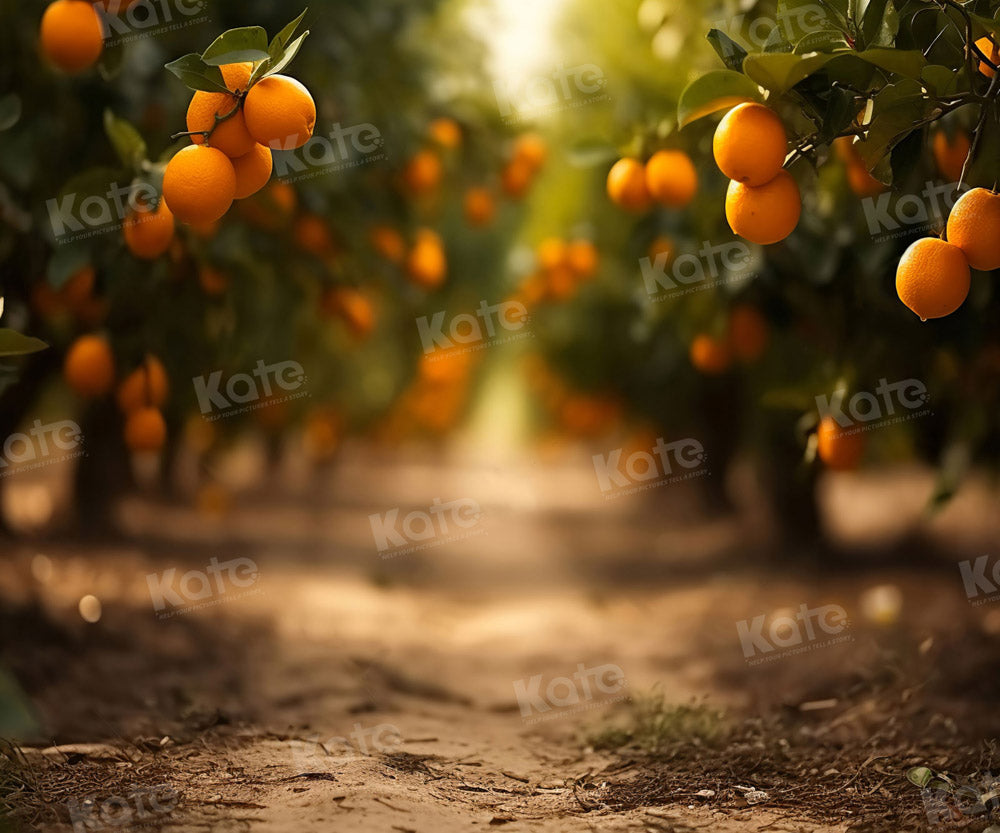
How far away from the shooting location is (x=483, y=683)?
414 centimetres

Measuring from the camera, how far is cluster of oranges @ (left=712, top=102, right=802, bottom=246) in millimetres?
1695

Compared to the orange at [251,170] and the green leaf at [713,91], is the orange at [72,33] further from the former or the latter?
the green leaf at [713,91]

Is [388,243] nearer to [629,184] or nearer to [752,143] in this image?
[629,184]

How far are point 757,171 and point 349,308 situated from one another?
94.6 inches

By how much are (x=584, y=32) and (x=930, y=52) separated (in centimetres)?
502

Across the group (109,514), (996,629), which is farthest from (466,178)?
(109,514)

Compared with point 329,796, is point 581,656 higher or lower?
higher

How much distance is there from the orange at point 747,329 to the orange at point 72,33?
2.40 metres

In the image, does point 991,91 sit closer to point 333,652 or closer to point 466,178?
point 466,178

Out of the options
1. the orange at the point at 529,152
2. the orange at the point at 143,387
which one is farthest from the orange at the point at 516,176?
the orange at the point at 143,387

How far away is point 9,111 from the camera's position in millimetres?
2701

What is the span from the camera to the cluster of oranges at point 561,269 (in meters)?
4.48

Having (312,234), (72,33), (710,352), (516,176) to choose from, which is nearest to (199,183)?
(72,33)

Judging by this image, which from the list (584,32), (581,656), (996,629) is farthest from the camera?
(584,32)
